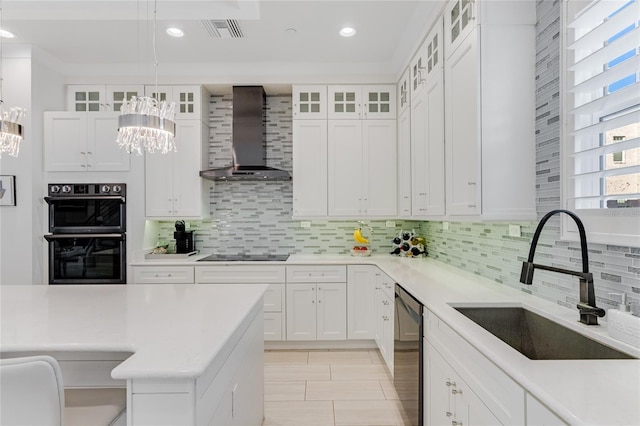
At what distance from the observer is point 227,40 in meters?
3.18

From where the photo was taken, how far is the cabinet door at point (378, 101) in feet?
12.4

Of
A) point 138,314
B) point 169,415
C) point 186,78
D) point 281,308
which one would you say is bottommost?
point 281,308

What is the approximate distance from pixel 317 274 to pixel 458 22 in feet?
8.19

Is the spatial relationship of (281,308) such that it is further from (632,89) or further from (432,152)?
(632,89)

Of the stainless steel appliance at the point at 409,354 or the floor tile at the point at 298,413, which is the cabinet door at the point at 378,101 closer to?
the stainless steel appliance at the point at 409,354

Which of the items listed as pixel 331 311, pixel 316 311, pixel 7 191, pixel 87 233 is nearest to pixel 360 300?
pixel 331 311

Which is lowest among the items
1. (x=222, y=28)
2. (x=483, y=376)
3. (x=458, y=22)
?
(x=483, y=376)

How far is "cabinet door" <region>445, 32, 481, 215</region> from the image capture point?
186cm

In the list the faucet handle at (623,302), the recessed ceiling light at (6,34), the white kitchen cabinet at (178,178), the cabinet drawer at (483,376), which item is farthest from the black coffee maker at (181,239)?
the faucet handle at (623,302)

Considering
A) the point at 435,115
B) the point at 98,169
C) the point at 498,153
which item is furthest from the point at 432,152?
the point at 98,169

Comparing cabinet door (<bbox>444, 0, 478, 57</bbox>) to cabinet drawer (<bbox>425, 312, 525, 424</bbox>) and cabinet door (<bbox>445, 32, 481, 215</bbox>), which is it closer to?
cabinet door (<bbox>445, 32, 481, 215</bbox>)

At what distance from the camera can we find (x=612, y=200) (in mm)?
1417

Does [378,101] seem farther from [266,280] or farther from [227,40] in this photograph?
[266,280]

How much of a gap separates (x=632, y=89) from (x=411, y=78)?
6.85 feet
